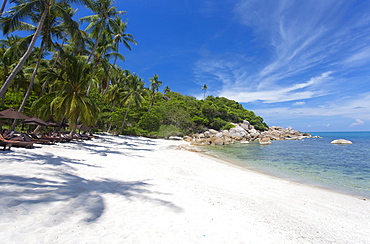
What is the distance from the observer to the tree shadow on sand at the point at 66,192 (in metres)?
3.66

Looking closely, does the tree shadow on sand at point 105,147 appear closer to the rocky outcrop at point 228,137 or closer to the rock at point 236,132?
the rocky outcrop at point 228,137

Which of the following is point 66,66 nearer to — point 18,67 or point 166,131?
point 18,67

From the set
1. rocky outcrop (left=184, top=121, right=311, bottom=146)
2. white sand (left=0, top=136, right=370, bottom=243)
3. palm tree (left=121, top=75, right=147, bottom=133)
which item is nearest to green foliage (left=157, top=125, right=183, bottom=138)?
rocky outcrop (left=184, top=121, right=311, bottom=146)

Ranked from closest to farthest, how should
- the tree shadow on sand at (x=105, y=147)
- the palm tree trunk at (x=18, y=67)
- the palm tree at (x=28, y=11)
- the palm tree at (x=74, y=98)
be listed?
the palm tree trunk at (x=18, y=67) < the palm tree at (x=28, y=11) < the tree shadow on sand at (x=105, y=147) < the palm tree at (x=74, y=98)

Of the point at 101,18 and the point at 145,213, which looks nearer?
the point at 145,213

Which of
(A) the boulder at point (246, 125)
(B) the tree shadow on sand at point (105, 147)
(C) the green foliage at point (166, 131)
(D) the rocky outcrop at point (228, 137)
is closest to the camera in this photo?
(B) the tree shadow on sand at point (105, 147)

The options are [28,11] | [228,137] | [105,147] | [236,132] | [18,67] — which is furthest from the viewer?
[236,132]

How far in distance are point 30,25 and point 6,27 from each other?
2223 mm

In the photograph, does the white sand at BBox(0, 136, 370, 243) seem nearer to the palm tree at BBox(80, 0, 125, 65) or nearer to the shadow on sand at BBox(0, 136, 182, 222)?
the shadow on sand at BBox(0, 136, 182, 222)

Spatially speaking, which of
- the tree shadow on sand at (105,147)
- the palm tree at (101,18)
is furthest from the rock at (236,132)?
the palm tree at (101,18)

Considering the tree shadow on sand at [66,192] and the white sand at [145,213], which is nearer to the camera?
the white sand at [145,213]

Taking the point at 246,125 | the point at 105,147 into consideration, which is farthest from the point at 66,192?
the point at 246,125

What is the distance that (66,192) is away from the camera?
4.55 meters

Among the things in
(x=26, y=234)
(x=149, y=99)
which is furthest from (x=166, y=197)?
(x=149, y=99)
